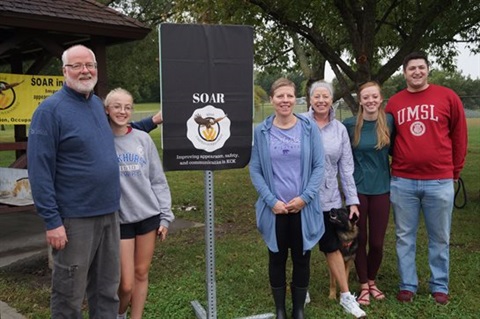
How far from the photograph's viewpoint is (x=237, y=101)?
3449 millimetres

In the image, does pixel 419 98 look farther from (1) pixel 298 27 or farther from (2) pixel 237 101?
(1) pixel 298 27

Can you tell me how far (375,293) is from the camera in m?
4.34

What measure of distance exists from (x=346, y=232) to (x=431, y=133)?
1021mm

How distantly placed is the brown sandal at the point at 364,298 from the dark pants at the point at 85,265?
2.08m

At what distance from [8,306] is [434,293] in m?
3.61

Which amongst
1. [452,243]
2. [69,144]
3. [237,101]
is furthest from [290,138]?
[452,243]

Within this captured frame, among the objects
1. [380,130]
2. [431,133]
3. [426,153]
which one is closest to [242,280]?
[380,130]

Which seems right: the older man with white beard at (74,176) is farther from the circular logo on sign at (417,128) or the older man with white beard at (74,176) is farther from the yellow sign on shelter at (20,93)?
the yellow sign on shelter at (20,93)

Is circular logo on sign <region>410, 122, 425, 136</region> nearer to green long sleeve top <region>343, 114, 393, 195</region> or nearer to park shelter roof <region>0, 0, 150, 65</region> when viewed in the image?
green long sleeve top <region>343, 114, 393, 195</region>

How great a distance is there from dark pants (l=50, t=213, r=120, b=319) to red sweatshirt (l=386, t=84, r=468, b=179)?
2331 millimetres

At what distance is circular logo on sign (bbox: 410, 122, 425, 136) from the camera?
397 cm

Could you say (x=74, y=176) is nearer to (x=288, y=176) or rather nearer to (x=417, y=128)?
(x=288, y=176)

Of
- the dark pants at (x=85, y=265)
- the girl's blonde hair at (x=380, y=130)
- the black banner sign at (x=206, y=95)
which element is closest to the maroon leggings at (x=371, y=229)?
the girl's blonde hair at (x=380, y=130)

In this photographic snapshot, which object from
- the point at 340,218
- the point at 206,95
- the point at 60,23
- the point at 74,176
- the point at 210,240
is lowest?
the point at 210,240
